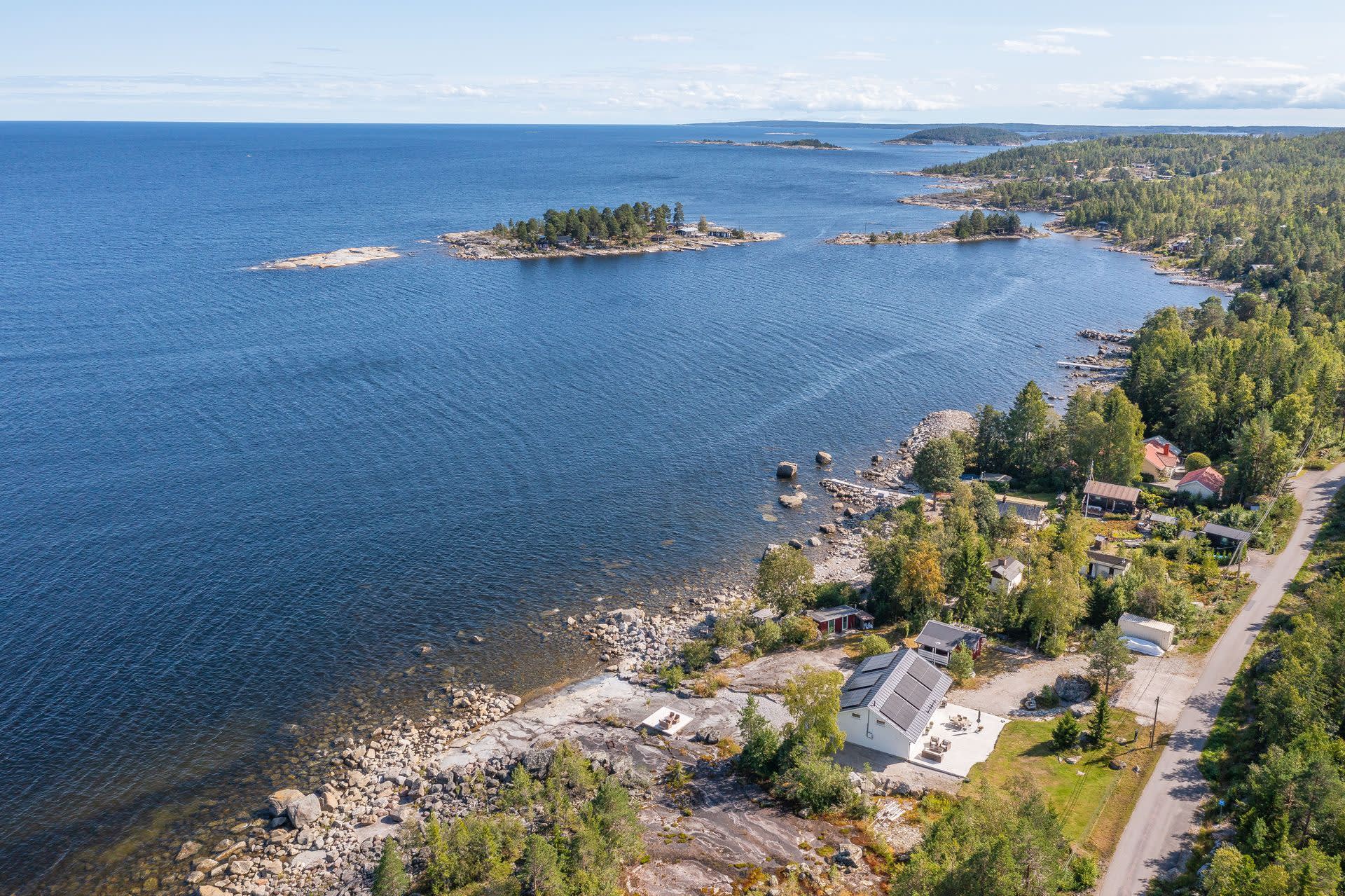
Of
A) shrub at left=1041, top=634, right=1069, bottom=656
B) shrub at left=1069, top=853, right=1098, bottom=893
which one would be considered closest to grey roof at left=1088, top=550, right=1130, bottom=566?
shrub at left=1041, top=634, right=1069, bottom=656

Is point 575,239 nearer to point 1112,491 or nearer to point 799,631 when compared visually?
point 1112,491

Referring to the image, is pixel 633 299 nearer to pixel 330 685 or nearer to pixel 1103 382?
pixel 1103 382

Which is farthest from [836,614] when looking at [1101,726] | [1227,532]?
[1227,532]

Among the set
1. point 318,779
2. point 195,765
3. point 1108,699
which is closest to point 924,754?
point 1108,699

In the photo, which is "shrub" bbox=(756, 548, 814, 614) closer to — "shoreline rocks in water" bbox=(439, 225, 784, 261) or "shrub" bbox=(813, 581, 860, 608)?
"shrub" bbox=(813, 581, 860, 608)

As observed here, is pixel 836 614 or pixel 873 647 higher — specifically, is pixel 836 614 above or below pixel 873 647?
below

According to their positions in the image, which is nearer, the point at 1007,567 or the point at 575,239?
the point at 1007,567
